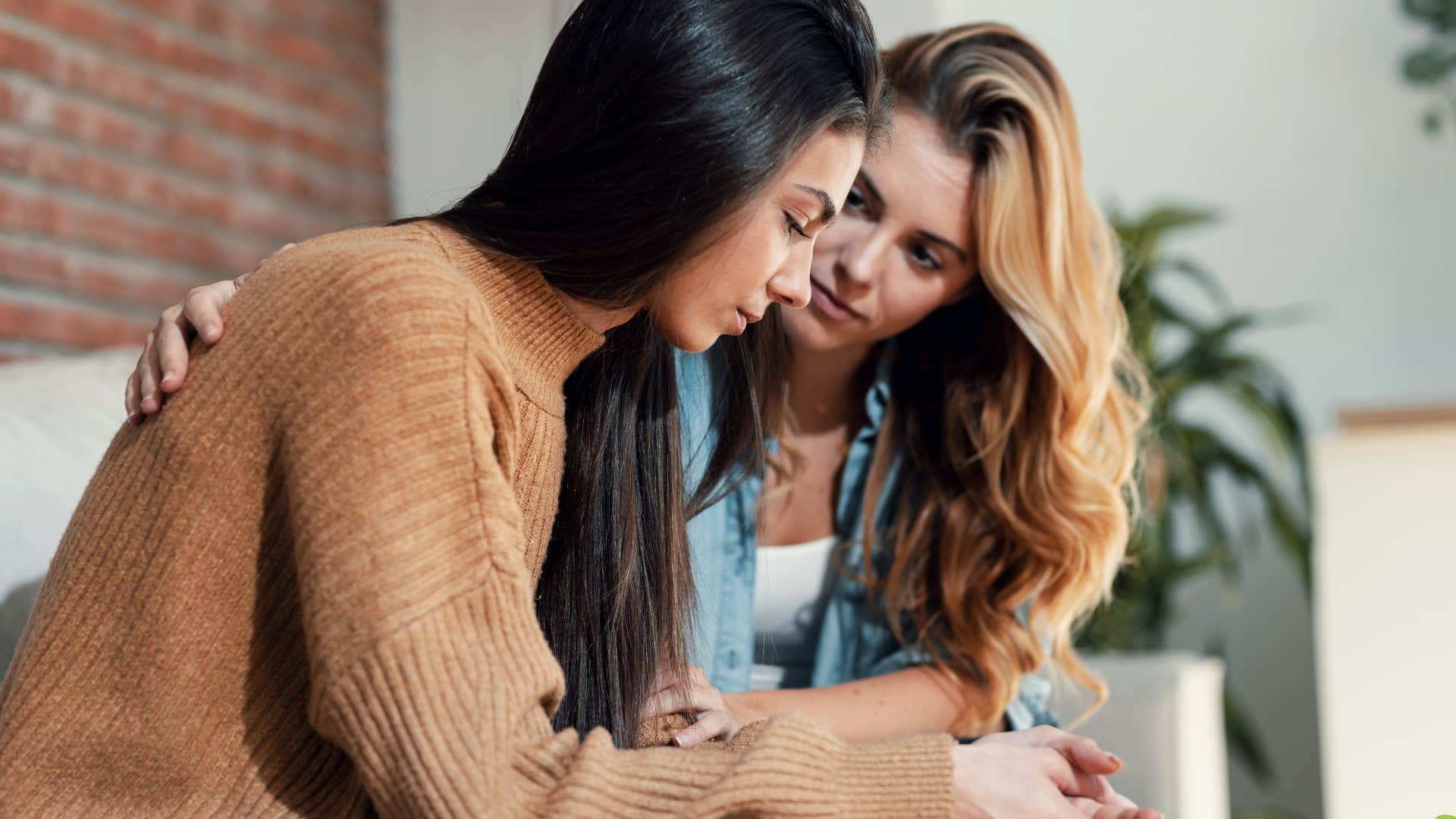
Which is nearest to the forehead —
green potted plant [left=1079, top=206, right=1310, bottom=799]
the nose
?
the nose

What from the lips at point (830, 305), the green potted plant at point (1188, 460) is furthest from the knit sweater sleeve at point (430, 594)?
the green potted plant at point (1188, 460)

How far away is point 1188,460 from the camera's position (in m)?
2.52

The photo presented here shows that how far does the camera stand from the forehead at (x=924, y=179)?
1422mm

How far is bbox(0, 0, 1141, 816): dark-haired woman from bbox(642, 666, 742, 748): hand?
0.70 ft

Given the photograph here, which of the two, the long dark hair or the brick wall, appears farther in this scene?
the brick wall

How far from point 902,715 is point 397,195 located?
1.66 metres

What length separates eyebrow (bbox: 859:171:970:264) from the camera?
1.41m

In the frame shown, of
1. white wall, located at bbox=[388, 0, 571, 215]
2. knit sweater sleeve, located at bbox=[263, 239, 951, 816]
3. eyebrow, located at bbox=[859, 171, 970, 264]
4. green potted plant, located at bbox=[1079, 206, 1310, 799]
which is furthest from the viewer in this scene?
white wall, located at bbox=[388, 0, 571, 215]

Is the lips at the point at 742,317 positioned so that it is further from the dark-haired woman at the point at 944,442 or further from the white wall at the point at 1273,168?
the white wall at the point at 1273,168

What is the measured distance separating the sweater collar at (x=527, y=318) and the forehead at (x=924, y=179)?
22.7 inches

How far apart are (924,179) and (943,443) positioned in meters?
0.34

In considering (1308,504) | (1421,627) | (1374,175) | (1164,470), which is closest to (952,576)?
(1421,627)

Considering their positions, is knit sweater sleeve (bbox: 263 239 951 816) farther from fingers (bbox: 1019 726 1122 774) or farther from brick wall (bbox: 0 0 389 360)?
brick wall (bbox: 0 0 389 360)

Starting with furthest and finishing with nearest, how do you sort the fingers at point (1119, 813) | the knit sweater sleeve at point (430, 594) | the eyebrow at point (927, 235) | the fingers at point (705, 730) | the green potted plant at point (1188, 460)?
the green potted plant at point (1188, 460) → the eyebrow at point (927, 235) → the fingers at point (705, 730) → the fingers at point (1119, 813) → the knit sweater sleeve at point (430, 594)
